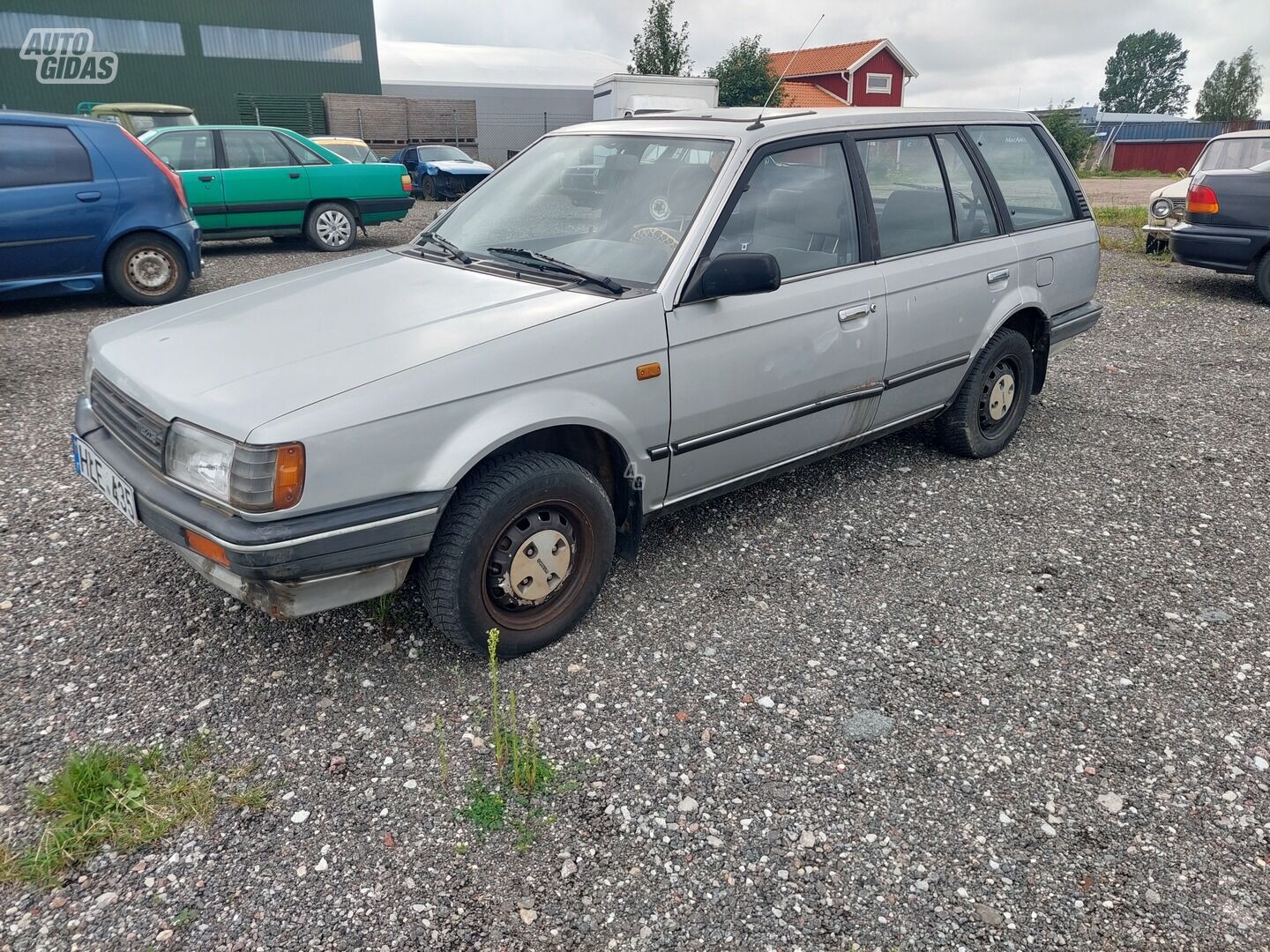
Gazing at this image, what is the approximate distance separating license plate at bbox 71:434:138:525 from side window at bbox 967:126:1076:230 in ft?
13.5

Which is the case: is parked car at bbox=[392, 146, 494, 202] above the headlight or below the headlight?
above

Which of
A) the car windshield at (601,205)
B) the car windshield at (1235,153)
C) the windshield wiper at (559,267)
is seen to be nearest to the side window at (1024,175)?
the car windshield at (601,205)

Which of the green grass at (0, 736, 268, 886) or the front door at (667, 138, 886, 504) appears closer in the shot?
the green grass at (0, 736, 268, 886)

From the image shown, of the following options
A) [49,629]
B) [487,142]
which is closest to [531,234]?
[49,629]

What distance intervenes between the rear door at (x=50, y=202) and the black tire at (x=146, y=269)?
205 millimetres

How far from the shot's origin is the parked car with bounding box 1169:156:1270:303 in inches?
340

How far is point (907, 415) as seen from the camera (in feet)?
14.1

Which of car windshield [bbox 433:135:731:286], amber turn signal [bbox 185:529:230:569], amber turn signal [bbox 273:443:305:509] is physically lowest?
amber turn signal [bbox 185:529:230:569]

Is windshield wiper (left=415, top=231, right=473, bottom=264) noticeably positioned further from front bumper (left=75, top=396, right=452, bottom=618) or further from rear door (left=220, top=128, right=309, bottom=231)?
rear door (left=220, top=128, right=309, bottom=231)

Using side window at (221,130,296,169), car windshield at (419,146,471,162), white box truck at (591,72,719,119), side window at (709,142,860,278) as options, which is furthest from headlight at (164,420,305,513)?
car windshield at (419,146,471,162)

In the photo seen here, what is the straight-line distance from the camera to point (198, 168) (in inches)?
413

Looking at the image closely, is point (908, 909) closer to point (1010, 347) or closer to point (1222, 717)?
point (1222, 717)

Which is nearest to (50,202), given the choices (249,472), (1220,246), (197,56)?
(249,472)

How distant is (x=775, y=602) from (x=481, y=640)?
1.20m
